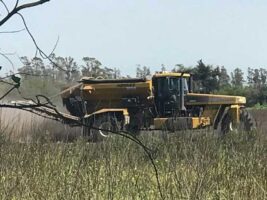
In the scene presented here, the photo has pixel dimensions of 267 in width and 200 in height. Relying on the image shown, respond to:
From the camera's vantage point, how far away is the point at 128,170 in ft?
24.6

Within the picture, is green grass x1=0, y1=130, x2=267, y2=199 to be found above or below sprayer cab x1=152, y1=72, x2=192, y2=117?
below

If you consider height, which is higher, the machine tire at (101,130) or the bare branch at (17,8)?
the bare branch at (17,8)

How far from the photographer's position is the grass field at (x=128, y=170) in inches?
232

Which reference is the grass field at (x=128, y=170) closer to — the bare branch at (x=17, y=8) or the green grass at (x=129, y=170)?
the green grass at (x=129, y=170)

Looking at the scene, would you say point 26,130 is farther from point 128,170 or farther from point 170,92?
point 170,92

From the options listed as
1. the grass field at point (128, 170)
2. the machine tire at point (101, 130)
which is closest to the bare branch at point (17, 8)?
the machine tire at point (101, 130)

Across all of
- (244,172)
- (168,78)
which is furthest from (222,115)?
(244,172)

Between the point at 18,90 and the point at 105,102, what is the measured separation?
18091mm

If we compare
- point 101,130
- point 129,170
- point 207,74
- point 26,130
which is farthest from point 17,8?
point 207,74

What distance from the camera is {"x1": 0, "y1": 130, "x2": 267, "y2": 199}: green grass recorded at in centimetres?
589

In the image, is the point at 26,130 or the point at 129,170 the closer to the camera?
the point at 129,170

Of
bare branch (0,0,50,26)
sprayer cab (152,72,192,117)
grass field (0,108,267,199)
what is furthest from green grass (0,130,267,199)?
sprayer cab (152,72,192,117)

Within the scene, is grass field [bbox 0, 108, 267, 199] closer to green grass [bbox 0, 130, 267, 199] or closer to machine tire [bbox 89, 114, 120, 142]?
green grass [bbox 0, 130, 267, 199]

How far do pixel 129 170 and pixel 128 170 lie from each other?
0.02 m
